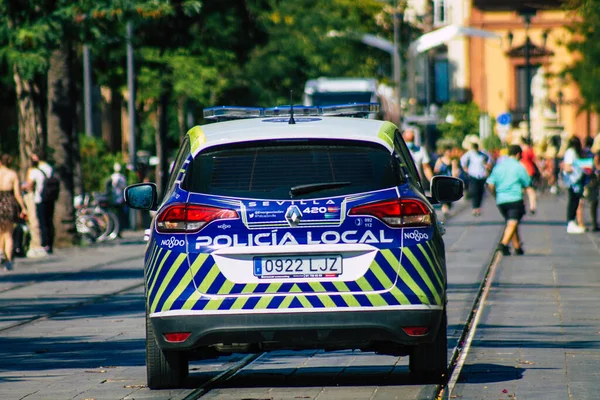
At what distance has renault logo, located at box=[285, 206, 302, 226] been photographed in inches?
336

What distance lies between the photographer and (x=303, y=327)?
851 centimetres

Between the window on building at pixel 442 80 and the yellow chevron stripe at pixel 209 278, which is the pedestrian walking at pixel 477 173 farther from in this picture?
the window on building at pixel 442 80

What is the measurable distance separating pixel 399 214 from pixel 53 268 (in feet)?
47.5

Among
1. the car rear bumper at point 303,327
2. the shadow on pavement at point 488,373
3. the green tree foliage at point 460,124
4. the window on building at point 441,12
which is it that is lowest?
the green tree foliage at point 460,124

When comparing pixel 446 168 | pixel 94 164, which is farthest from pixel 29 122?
pixel 446 168

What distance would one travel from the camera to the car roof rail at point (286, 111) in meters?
10.1

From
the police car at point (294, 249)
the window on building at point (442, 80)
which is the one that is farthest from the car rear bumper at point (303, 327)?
the window on building at point (442, 80)

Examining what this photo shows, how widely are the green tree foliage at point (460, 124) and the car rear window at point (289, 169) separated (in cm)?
6384

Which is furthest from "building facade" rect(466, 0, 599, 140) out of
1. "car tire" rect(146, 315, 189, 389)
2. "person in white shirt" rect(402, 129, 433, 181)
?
"car tire" rect(146, 315, 189, 389)

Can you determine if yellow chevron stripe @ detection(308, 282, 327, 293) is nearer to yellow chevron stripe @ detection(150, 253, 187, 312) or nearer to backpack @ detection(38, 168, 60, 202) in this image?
yellow chevron stripe @ detection(150, 253, 187, 312)

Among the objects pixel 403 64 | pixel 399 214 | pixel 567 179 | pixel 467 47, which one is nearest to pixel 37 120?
pixel 567 179

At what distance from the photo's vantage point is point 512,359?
10.7 metres

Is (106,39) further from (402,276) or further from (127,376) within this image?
(402,276)

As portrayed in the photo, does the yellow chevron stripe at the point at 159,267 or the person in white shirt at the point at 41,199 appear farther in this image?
the person in white shirt at the point at 41,199
